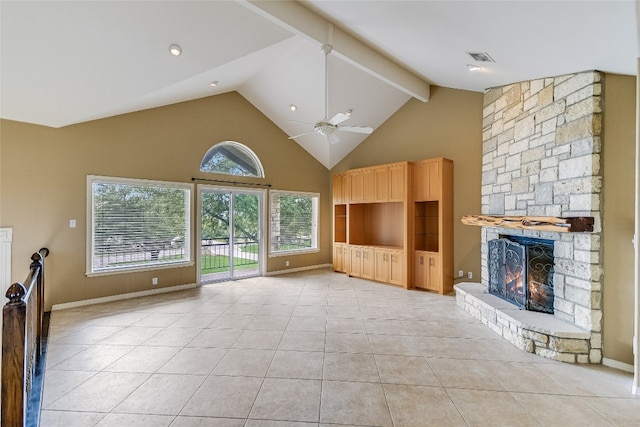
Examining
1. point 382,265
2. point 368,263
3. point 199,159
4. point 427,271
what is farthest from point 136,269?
point 427,271

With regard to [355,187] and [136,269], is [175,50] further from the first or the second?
[355,187]

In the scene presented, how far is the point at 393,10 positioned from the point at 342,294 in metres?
4.45

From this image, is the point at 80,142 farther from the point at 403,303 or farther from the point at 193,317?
the point at 403,303

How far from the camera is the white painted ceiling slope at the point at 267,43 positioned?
2.52 metres

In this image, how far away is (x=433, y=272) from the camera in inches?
216

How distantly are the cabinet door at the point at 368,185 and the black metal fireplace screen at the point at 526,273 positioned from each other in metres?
2.89

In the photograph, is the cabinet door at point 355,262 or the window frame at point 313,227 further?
the window frame at point 313,227

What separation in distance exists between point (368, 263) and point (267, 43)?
4.79 m

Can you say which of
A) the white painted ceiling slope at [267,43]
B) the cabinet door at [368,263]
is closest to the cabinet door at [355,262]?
the cabinet door at [368,263]

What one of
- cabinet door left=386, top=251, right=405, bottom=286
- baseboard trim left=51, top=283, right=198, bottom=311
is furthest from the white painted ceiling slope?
cabinet door left=386, top=251, right=405, bottom=286

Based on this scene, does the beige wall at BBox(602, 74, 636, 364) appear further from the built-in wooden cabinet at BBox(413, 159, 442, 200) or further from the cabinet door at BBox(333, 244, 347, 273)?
the cabinet door at BBox(333, 244, 347, 273)

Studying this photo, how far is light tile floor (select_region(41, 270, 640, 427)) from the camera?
2111 millimetres

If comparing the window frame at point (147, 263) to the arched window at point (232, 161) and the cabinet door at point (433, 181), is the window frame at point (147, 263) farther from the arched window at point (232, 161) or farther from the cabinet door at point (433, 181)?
the cabinet door at point (433, 181)

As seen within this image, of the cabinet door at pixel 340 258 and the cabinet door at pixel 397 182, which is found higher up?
the cabinet door at pixel 397 182
